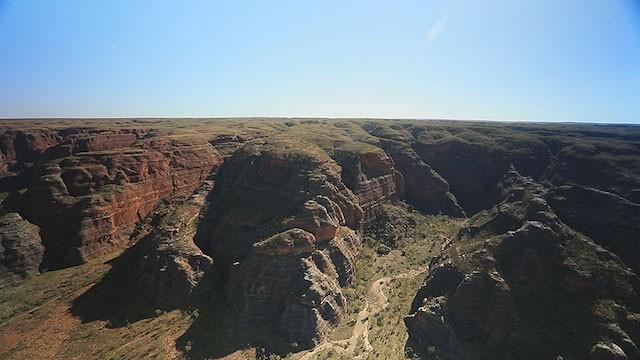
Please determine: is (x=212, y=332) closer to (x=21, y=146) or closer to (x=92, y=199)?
(x=92, y=199)

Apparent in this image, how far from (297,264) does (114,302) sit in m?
23.1

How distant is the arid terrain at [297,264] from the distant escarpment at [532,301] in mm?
133

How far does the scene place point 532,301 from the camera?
3769 cm

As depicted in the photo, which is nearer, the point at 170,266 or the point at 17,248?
the point at 170,266

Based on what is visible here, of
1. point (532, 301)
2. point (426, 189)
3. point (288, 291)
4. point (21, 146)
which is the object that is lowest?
point (288, 291)

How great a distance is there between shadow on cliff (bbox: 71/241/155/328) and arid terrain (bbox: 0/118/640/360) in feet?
0.64

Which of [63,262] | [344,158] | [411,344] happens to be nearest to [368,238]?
[344,158]

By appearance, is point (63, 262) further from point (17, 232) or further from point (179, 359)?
point (179, 359)

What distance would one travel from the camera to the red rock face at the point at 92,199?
192 feet

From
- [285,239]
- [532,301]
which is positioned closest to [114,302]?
[285,239]

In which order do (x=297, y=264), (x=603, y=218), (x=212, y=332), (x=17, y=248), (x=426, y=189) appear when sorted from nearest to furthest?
(x=212, y=332)
(x=603, y=218)
(x=297, y=264)
(x=17, y=248)
(x=426, y=189)

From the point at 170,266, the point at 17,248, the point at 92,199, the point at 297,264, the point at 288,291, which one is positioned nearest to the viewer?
the point at 288,291

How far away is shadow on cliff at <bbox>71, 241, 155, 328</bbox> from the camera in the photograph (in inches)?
1855

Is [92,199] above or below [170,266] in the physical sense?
above
